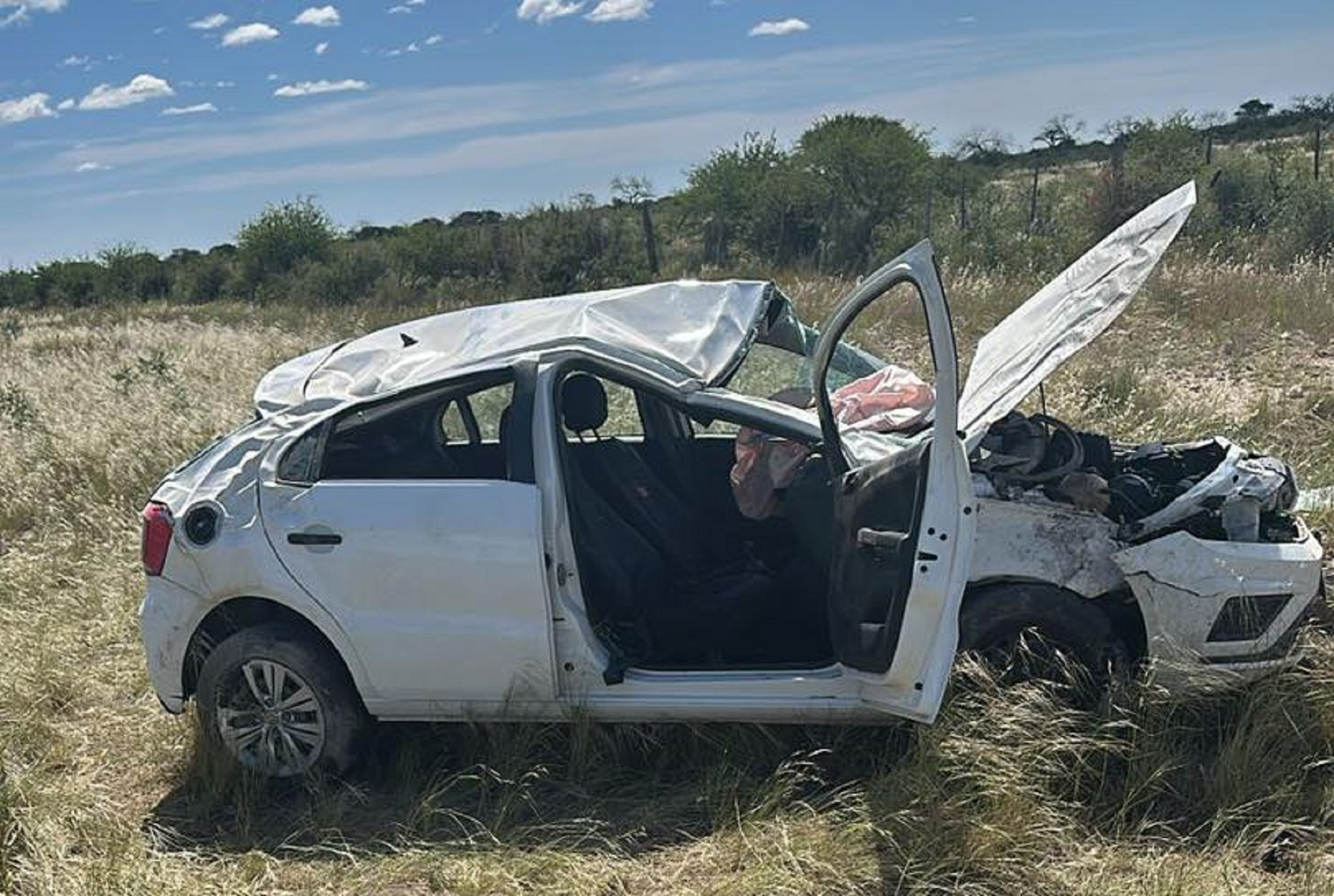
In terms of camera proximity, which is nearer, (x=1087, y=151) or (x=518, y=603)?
(x=518, y=603)

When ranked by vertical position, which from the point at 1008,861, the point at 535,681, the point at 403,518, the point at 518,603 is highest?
the point at 403,518

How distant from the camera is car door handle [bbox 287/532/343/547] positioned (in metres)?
4.06

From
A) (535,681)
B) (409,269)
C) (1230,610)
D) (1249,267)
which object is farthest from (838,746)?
(409,269)

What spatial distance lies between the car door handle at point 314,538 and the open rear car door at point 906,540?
1739mm

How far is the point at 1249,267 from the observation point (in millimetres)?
12703

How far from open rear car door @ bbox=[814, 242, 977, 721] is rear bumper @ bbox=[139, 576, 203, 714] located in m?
2.38

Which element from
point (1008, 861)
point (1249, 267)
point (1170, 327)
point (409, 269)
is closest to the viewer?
point (1008, 861)

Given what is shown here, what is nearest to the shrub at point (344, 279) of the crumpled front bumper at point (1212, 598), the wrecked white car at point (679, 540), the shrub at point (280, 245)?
the shrub at point (280, 245)

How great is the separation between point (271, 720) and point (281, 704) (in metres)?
0.08

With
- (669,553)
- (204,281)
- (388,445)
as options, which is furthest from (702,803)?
(204,281)

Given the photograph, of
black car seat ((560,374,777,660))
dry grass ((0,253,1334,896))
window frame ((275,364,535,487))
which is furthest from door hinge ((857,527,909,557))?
window frame ((275,364,535,487))

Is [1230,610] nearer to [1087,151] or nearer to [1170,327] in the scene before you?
[1170,327]

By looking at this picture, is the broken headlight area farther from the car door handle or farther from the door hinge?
the car door handle

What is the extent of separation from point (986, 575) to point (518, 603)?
1600 millimetres
